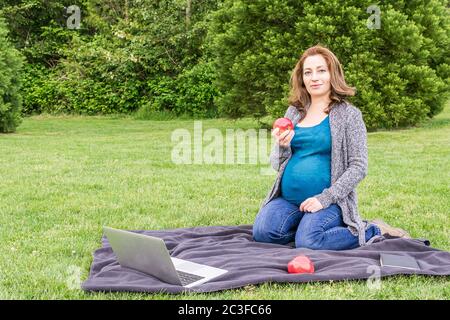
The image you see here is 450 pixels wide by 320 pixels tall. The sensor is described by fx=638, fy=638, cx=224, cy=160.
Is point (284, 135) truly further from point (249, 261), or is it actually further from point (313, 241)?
point (249, 261)

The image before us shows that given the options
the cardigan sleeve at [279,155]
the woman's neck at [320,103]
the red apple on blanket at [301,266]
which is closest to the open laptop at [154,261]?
the red apple on blanket at [301,266]

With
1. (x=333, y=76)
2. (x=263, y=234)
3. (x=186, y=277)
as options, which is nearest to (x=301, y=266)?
(x=186, y=277)

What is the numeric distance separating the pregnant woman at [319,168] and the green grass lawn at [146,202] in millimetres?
795

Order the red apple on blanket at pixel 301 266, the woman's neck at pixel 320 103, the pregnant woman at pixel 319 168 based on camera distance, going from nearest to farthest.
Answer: the red apple on blanket at pixel 301 266 → the pregnant woman at pixel 319 168 → the woman's neck at pixel 320 103

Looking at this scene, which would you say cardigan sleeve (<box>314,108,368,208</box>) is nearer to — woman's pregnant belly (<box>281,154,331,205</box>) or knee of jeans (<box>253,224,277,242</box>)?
woman's pregnant belly (<box>281,154,331,205</box>)

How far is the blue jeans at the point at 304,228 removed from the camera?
15.4 feet

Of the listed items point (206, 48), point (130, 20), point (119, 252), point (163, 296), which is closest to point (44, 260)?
point (119, 252)

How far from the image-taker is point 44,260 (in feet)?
15.1

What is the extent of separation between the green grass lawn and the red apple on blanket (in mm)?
196

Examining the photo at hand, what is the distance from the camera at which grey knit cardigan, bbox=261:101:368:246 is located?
4.79 metres

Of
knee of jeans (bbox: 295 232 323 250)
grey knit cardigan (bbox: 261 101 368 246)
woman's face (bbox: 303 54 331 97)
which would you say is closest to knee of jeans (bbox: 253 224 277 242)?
knee of jeans (bbox: 295 232 323 250)

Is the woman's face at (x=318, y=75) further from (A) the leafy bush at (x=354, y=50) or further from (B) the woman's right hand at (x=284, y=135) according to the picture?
(A) the leafy bush at (x=354, y=50)

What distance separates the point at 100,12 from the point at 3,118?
29.7ft

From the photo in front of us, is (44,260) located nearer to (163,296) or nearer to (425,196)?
(163,296)
